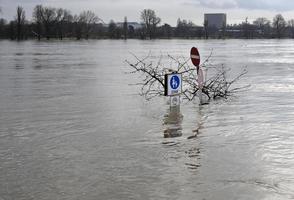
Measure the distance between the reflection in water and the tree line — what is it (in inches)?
4927

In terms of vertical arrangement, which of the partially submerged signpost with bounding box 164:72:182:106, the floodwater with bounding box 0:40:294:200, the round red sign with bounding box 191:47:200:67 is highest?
the round red sign with bounding box 191:47:200:67

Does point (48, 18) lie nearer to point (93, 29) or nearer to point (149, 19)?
point (93, 29)

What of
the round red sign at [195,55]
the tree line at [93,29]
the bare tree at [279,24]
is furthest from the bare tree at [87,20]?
the round red sign at [195,55]

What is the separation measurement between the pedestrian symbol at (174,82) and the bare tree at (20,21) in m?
125

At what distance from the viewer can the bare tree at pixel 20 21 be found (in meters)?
135

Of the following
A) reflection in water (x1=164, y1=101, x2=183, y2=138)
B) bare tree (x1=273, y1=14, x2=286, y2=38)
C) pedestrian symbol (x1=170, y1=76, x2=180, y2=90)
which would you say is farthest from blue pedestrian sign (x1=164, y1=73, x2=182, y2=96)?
bare tree (x1=273, y1=14, x2=286, y2=38)

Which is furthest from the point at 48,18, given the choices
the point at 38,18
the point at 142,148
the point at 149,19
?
the point at 142,148

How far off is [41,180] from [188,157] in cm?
232

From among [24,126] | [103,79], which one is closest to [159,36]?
[103,79]

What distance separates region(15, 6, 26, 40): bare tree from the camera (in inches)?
5330

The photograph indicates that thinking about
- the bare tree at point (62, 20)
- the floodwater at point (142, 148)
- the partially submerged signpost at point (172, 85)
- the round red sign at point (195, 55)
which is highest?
the bare tree at point (62, 20)

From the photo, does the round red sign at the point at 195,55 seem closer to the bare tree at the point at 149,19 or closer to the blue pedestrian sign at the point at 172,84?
the blue pedestrian sign at the point at 172,84

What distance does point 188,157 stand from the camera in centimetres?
805

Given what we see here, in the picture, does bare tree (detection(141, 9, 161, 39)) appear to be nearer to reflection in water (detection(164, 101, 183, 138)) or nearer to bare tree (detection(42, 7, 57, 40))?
bare tree (detection(42, 7, 57, 40))
